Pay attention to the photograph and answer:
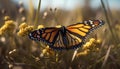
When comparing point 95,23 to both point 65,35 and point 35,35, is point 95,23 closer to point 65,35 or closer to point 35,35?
point 65,35

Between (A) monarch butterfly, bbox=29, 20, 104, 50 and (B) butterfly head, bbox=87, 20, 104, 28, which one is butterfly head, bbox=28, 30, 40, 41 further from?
(B) butterfly head, bbox=87, 20, 104, 28

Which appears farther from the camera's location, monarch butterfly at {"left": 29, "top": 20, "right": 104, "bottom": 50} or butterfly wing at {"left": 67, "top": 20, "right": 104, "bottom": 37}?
butterfly wing at {"left": 67, "top": 20, "right": 104, "bottom": 37}

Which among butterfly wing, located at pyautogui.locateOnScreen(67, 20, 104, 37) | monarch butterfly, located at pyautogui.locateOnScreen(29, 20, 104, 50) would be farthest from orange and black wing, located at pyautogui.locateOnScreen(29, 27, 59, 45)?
butterfly wing, located at pyautogui.locateOnScreen(67, 20, 104, 37)

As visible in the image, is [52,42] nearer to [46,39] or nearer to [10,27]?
[46,39]

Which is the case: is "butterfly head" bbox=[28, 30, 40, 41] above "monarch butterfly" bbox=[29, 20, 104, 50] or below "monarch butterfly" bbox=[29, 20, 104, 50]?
above

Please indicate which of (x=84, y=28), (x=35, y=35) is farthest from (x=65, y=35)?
(x=35, y=35)

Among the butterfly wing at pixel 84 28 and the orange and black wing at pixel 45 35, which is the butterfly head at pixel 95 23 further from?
the orange and black wing at pixel 45 35

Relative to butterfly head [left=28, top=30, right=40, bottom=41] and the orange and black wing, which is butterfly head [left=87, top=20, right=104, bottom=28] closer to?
the orange and black wing

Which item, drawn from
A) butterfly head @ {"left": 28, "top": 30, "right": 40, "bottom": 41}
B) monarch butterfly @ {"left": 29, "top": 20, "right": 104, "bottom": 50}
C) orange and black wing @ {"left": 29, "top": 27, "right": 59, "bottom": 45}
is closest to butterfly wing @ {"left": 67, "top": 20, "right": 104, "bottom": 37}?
monarch butterfly @ {"left": 29, "top": 20, "right": 104, "bottom": 50}
